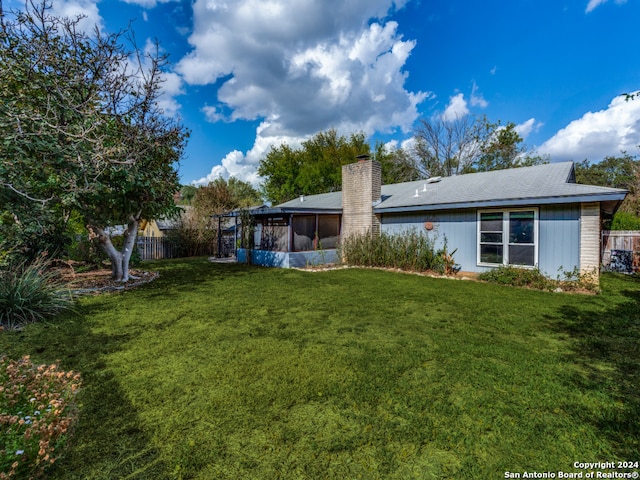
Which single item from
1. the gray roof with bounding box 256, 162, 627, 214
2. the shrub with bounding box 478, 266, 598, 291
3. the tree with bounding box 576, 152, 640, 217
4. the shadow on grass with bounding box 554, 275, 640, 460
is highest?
the tree with bounding box 576, 152, 640, 217

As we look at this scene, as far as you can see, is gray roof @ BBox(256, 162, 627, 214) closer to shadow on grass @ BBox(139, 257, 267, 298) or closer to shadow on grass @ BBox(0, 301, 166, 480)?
shadow on grass @ BBox(139, 257, 267, 298)

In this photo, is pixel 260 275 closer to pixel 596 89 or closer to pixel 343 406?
pixel 343 406

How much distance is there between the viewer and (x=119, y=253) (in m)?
8.94

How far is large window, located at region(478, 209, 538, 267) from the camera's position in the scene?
851 cm

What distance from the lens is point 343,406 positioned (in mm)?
2570

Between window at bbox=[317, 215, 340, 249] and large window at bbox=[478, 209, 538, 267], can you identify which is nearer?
large window at bbox=[478, 209, 538, 267]

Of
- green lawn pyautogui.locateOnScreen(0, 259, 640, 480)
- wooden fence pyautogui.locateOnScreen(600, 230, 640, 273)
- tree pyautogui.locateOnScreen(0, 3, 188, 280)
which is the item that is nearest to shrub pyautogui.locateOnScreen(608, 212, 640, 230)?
wooden fence pyautogui.locateOnScreen(600, 230, 640, 273)

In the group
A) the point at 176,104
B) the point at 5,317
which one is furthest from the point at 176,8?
the point at 5,317

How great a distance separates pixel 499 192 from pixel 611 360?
685 cm

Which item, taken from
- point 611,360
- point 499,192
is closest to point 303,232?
point 499,192

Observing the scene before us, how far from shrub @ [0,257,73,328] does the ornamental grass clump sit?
2.38m

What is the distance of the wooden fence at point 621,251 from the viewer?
34.7 ft

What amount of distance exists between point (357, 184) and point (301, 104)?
12.0 metres

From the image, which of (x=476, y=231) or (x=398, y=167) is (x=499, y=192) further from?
(x=398, y=167)
